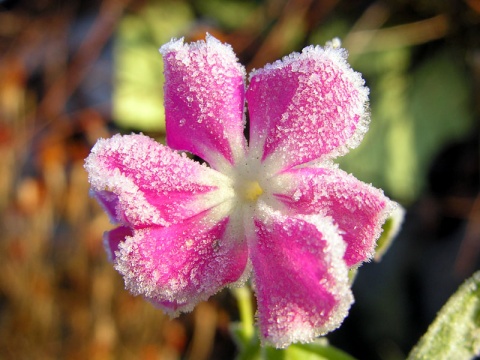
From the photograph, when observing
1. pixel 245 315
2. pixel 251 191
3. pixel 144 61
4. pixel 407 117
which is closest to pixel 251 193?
pixel 251 191

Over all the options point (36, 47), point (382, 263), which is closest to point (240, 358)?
point (382, 263)

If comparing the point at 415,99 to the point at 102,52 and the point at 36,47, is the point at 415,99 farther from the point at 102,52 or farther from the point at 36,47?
the point at 36,47

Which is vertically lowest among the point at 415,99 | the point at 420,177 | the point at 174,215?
the point at 174,215

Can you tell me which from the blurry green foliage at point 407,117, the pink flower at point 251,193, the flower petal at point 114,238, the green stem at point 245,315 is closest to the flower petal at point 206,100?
the pink flower at point 251,193

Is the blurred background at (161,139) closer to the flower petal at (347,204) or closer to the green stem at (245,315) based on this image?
the green stem at (245,315)

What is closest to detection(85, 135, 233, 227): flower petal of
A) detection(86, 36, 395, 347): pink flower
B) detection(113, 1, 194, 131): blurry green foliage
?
detection(86, 36, 395, 347): pink flower

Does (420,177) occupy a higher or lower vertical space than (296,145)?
higher

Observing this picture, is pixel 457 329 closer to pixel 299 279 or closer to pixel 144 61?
pixel 299 279
